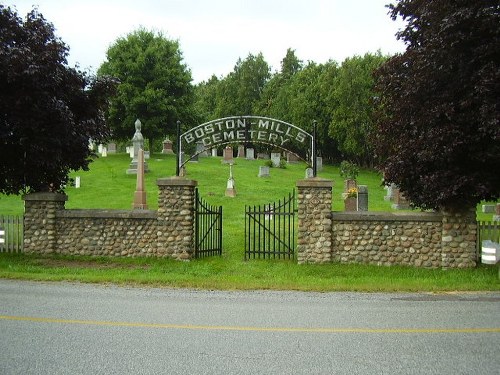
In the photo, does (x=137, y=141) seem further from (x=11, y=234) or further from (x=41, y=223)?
(x=41, y=223)

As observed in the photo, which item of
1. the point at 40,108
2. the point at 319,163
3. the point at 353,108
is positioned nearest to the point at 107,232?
the point at 40,108

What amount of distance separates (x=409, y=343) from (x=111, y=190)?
2872 cm

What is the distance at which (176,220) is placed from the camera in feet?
53.2

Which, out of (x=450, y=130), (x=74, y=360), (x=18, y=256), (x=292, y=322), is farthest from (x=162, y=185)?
(x=74, y=360)

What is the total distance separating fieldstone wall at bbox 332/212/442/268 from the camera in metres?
15.2

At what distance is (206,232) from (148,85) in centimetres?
3875

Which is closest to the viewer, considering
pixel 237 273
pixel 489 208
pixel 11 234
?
pixel 237 273

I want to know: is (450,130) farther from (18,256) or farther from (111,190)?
(111,190)

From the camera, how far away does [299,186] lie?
15672 millimetres

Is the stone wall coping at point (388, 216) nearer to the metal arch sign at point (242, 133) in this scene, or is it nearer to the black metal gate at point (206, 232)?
the metal arch sign at point (242, 133)

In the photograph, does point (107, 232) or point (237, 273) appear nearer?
point (237, 273)

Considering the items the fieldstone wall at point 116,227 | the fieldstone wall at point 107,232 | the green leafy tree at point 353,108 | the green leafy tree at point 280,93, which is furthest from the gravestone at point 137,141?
the green leafy tree at point 280,93

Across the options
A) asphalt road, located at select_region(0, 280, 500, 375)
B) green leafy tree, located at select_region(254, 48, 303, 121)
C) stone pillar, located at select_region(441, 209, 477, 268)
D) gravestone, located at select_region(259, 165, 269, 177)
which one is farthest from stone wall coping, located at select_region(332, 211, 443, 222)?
green leafy tree, located at select_region(254, 48, 303, 121)

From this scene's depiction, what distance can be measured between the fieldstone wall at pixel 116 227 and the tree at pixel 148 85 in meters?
36.6
